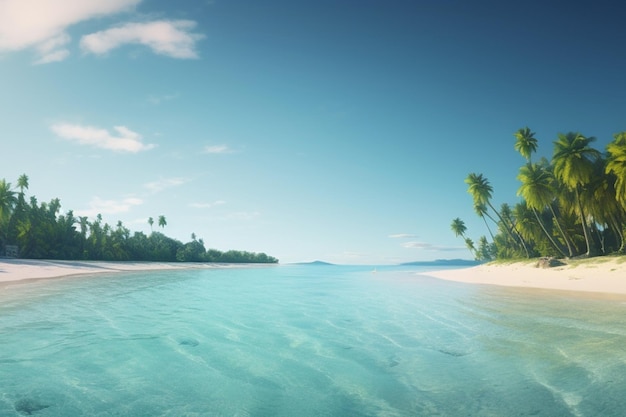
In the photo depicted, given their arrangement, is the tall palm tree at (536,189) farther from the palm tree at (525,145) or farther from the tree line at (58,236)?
the tree line at (58,236)

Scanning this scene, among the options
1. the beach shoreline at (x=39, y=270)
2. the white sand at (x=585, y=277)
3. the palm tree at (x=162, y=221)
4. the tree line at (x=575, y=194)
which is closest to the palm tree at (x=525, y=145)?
the tree line at (x=575, y=194)

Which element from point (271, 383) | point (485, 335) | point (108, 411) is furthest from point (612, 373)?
point (108, 411)

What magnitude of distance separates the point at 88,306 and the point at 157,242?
315ft

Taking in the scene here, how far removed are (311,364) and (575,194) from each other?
5207 centimetres

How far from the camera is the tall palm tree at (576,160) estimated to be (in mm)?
40188

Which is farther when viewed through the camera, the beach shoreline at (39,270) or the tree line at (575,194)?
the tree line at (575,194)

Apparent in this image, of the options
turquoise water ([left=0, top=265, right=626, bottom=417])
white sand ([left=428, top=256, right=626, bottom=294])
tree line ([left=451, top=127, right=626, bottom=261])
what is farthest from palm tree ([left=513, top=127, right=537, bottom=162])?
turquoise water ([left=0, top=265, right=626, bottom=417])

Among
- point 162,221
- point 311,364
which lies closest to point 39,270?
point 311,364

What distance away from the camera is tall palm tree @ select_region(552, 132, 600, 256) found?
40.2m

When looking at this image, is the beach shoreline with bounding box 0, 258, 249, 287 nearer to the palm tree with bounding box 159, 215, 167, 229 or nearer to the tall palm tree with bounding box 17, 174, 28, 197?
the tall palm tree with bounding box 17, 174, 28, 197

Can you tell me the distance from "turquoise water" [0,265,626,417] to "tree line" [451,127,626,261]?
34.2 meters

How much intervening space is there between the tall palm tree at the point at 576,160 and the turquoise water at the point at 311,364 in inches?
1323

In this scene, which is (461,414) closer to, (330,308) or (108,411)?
(108,411)

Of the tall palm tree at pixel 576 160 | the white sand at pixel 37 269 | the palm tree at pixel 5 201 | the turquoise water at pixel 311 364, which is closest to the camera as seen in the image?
the turquoise water at pixel 311 364
